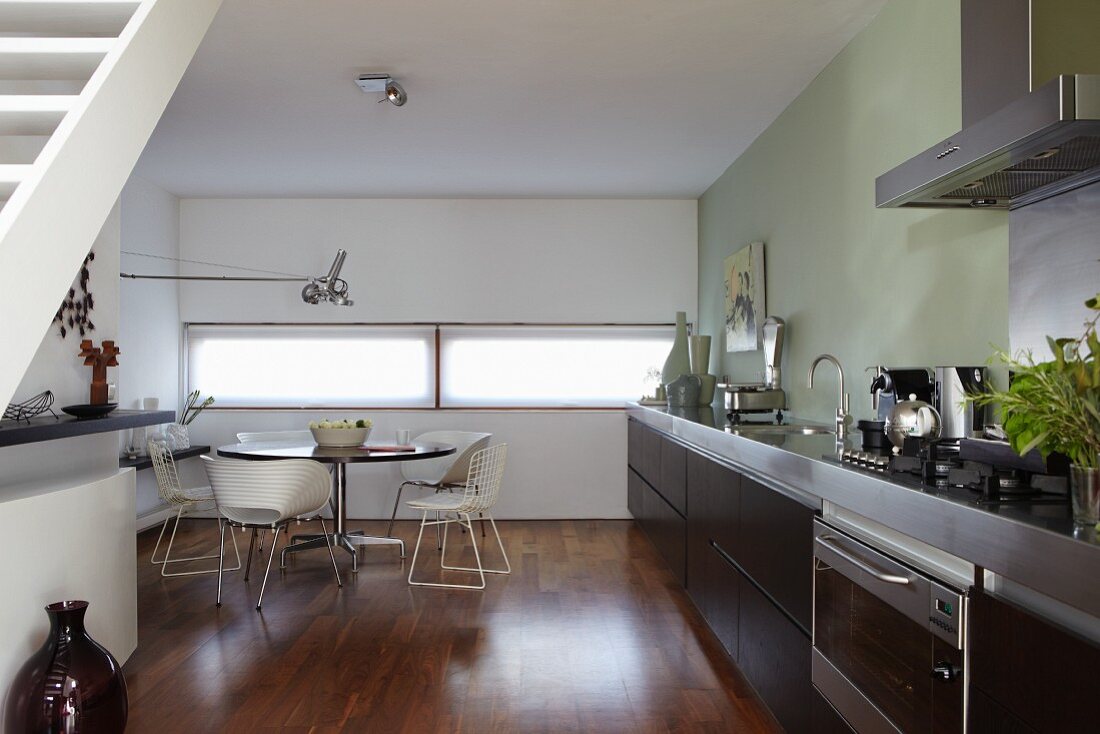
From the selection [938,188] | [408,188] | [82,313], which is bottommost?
[82,313]

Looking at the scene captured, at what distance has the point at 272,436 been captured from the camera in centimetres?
638

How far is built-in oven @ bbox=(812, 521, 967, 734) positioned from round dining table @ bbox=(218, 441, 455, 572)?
3020 mm

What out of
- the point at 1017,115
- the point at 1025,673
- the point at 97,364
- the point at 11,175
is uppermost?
the point at 1017,115

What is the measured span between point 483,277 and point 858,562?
538cm

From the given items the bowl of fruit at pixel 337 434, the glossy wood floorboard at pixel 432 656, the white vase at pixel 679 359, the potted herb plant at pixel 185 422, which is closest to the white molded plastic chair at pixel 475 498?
the glossy wood floorboard at pixel 432 656

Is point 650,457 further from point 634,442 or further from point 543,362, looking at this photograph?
point 543,362

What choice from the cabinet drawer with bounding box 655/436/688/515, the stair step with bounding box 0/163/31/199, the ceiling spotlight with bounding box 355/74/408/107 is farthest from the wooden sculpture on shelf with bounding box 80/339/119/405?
the cabinet drawer with bounding box 655/436/688/515

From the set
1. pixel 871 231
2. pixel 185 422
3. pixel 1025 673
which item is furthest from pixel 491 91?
pixel 185 422

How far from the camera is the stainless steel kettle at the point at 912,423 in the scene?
91.8 inches

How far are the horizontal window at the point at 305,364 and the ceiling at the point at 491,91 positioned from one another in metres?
1.23

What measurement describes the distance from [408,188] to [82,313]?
3.49 metres

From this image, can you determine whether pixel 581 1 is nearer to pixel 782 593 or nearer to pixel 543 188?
pixel 782 593

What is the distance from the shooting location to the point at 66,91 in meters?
3.51

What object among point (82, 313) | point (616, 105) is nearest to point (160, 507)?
point (82, 313)
